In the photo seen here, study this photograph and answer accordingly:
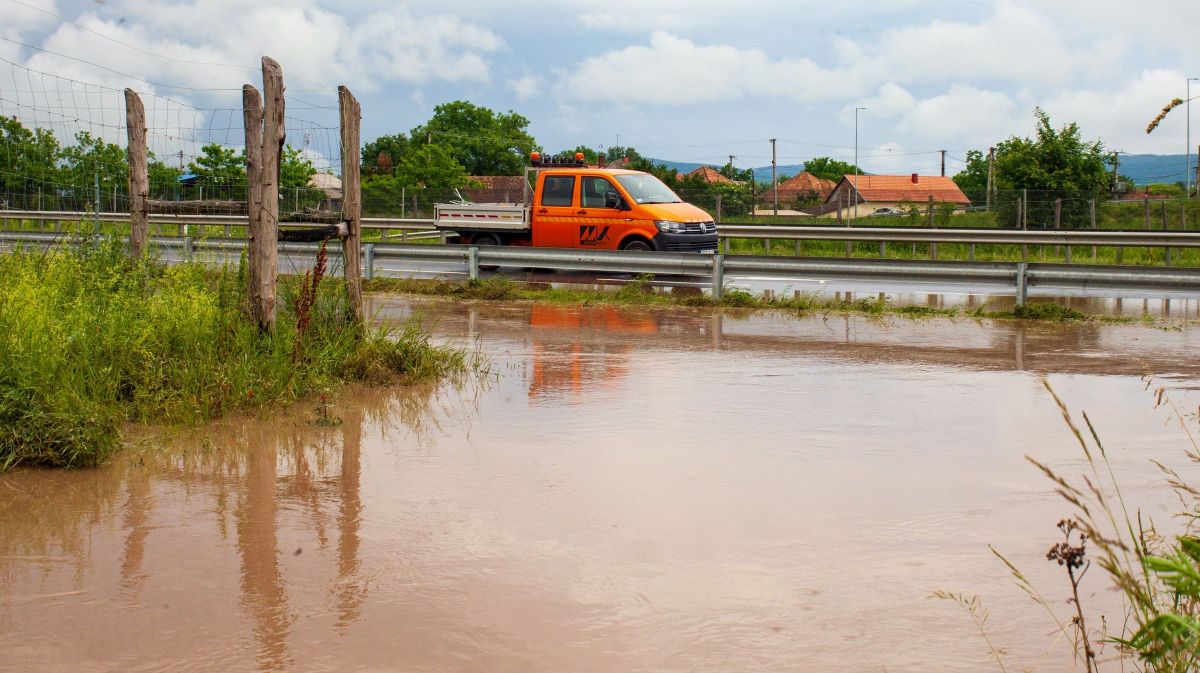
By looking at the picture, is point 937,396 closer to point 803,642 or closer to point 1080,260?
point 803,642

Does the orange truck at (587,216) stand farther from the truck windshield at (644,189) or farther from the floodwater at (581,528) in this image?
the floodwater at (581,528)

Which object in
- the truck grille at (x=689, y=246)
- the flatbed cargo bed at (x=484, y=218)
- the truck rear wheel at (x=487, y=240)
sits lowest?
the truck grille at (x=689, y=246)

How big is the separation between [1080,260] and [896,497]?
21.5 m

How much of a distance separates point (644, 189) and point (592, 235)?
1224 millimetres

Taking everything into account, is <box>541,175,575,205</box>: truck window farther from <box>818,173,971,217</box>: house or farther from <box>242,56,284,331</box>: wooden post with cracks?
<box>818,173,971,217</box>: house

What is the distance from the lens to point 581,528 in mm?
5984

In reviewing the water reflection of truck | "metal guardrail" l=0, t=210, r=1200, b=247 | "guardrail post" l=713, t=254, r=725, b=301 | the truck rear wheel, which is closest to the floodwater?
the water reflection of truck

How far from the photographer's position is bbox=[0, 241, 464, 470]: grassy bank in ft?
23.5

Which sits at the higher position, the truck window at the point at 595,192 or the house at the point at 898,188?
the house at the point at 898,188

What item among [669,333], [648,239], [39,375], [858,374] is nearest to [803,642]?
[39,375]

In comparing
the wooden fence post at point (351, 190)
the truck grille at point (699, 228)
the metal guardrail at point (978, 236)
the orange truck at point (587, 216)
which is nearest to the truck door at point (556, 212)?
the orange truck at point (587, 216)

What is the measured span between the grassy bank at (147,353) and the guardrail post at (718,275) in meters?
6.43

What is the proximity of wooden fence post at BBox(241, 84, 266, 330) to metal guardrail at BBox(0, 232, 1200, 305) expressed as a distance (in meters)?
3.49

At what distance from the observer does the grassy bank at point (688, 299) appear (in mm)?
15242
